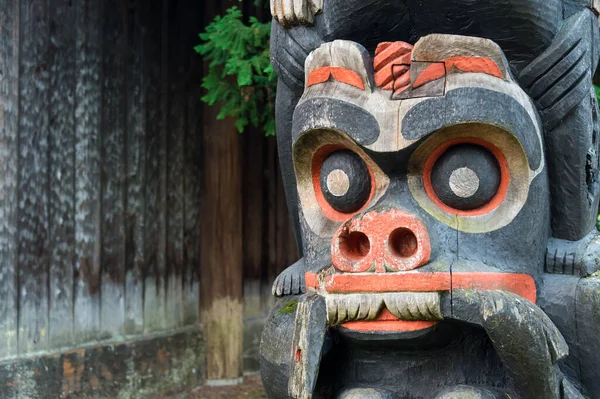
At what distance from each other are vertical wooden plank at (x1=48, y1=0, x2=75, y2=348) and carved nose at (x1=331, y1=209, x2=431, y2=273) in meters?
2.72

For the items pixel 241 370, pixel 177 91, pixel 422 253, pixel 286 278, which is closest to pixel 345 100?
pixel 422 253

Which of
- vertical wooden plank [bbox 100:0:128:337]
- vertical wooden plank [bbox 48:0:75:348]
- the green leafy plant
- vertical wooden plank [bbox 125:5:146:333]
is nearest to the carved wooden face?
the green leafy plant

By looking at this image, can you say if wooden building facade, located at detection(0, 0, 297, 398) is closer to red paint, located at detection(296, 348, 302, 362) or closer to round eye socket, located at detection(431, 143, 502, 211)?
red paint, located at detection(296, 348, 302, 362)

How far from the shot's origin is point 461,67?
197 cm

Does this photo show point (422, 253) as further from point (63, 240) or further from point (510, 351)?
point (63, 240)

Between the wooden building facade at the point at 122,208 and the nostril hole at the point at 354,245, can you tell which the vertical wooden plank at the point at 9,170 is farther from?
the nostril hole at the point at 354,245

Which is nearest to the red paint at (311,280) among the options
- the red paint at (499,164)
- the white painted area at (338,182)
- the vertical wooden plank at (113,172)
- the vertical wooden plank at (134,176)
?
the white painted area at (338,182)

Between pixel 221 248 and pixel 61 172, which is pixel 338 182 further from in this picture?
pixel 221 248

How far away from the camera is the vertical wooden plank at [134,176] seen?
4.74 meters

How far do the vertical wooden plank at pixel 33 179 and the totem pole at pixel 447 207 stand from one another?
2343 millimetres

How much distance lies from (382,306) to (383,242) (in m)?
0.17

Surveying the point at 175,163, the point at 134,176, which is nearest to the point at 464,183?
the point at 134,176

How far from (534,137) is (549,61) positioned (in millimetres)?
254

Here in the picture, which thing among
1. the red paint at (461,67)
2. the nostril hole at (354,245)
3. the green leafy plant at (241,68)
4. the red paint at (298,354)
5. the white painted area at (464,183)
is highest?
the green leafy plant at (241,68)
